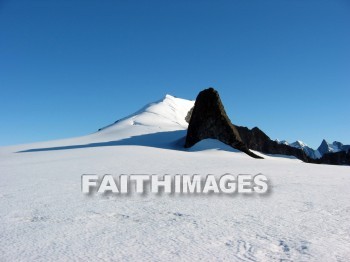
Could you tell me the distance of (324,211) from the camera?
5684 mm

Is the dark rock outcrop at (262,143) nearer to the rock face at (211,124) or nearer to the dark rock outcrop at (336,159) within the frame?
the dark rock outcrop at (336,159)

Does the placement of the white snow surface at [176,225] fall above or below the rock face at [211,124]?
below

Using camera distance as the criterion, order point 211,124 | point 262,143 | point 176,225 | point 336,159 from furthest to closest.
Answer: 1. point 336,159
2. point 262,143
3. point 211,124
4. point 176,225

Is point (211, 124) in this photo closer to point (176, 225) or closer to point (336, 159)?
point (176, 225)

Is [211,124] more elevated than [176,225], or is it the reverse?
[211,124]

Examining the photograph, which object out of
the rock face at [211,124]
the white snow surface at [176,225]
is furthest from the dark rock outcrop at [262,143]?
the white snow surface at [176,225]

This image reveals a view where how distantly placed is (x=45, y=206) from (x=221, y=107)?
2191 centimetres

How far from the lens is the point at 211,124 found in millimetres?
26016

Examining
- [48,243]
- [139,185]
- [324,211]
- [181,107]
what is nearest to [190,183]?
[139,185]

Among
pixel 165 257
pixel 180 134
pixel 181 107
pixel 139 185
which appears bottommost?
pixel 165 257

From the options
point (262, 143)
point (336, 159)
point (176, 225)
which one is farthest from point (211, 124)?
point (336, 159)

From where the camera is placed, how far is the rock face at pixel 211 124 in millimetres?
25375

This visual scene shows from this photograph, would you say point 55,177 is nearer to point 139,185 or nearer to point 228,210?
point 139,185

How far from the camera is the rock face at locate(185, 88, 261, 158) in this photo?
2538 cm
